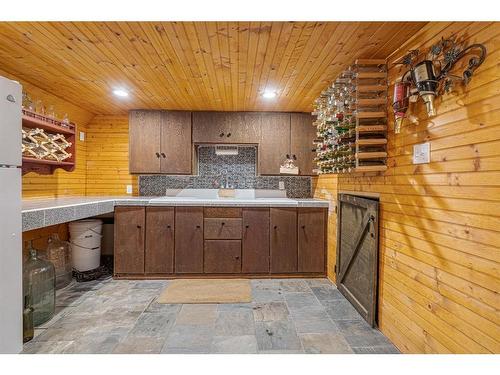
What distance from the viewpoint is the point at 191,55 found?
2.25 metres

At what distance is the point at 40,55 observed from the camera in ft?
7.55

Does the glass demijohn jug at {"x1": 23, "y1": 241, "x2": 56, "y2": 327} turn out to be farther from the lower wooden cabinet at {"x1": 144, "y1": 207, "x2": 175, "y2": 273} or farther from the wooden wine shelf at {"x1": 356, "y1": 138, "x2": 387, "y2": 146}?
the wooden wine shelf at {"x1": 356, "y1": 138, "x2": 387, "y2": 146}

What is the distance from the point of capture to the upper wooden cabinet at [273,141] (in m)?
3.91

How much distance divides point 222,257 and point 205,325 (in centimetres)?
117

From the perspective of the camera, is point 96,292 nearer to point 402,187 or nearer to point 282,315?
point 282,315

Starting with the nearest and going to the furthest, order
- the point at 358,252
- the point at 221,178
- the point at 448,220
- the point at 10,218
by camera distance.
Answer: the point at 448,220
the point at 10,218
the point at 358,252
the point at 221,178

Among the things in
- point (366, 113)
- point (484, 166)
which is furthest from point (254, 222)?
point (484, 166)

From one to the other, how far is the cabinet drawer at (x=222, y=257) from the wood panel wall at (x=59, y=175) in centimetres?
212

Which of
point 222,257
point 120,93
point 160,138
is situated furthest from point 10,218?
point 160,138

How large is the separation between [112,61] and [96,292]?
248cm

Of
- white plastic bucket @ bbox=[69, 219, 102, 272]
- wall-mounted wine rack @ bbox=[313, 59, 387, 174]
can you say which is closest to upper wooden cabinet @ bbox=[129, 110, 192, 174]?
white plastic bucket @ bbox=[69, 219, 102, 272]

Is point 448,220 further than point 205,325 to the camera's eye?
No

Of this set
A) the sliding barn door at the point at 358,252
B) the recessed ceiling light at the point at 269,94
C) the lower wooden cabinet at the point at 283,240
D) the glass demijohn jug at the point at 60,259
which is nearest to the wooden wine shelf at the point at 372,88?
the sliding barn door at the point at 358,252

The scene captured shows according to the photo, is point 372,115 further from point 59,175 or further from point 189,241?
point 59,175
